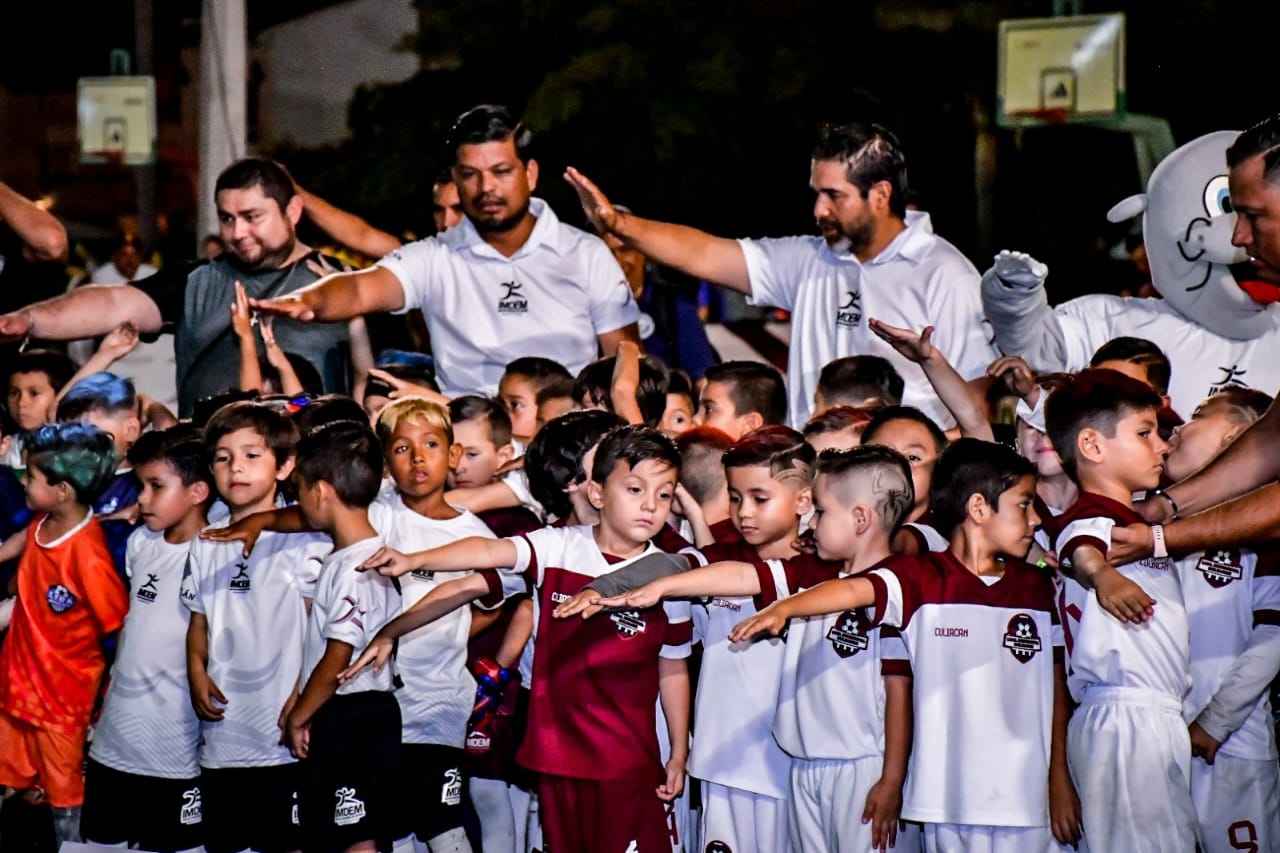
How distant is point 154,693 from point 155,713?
0.07 meters

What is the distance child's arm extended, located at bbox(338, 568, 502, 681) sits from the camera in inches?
201

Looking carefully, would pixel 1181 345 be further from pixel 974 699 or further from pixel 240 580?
pixel 240 580

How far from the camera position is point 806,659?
17.1 ft

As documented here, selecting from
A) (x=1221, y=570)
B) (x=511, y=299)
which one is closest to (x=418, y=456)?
(x=511, y=299)

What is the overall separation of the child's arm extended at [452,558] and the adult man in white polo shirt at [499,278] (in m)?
2.03

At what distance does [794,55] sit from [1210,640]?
1574 centimetres

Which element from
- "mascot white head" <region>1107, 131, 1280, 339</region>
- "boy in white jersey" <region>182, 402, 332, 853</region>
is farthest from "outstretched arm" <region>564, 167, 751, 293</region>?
"boy in white jersey" <region>182, 402, 332, 853</region>

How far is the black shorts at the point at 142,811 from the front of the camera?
6.02m

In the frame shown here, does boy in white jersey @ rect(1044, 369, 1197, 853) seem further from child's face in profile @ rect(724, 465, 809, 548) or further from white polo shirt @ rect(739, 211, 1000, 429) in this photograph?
white polo shirt @ rect(739, 211, 1000, 429)

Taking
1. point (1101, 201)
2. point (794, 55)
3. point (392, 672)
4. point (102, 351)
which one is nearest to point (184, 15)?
point (794, 55)

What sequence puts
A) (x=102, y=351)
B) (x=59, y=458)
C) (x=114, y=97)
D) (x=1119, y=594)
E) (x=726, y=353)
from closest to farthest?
(x=1119, y=594) → (x=59, y=458) → (x=102, y=351) → (x=726, y=353) → (x=114, y=97)

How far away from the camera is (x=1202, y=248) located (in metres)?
6.56

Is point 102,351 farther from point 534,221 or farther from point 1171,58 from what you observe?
point 1171,58

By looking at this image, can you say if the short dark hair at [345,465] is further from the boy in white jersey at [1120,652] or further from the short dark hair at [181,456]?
the boy in white jersey at [1120,652]
